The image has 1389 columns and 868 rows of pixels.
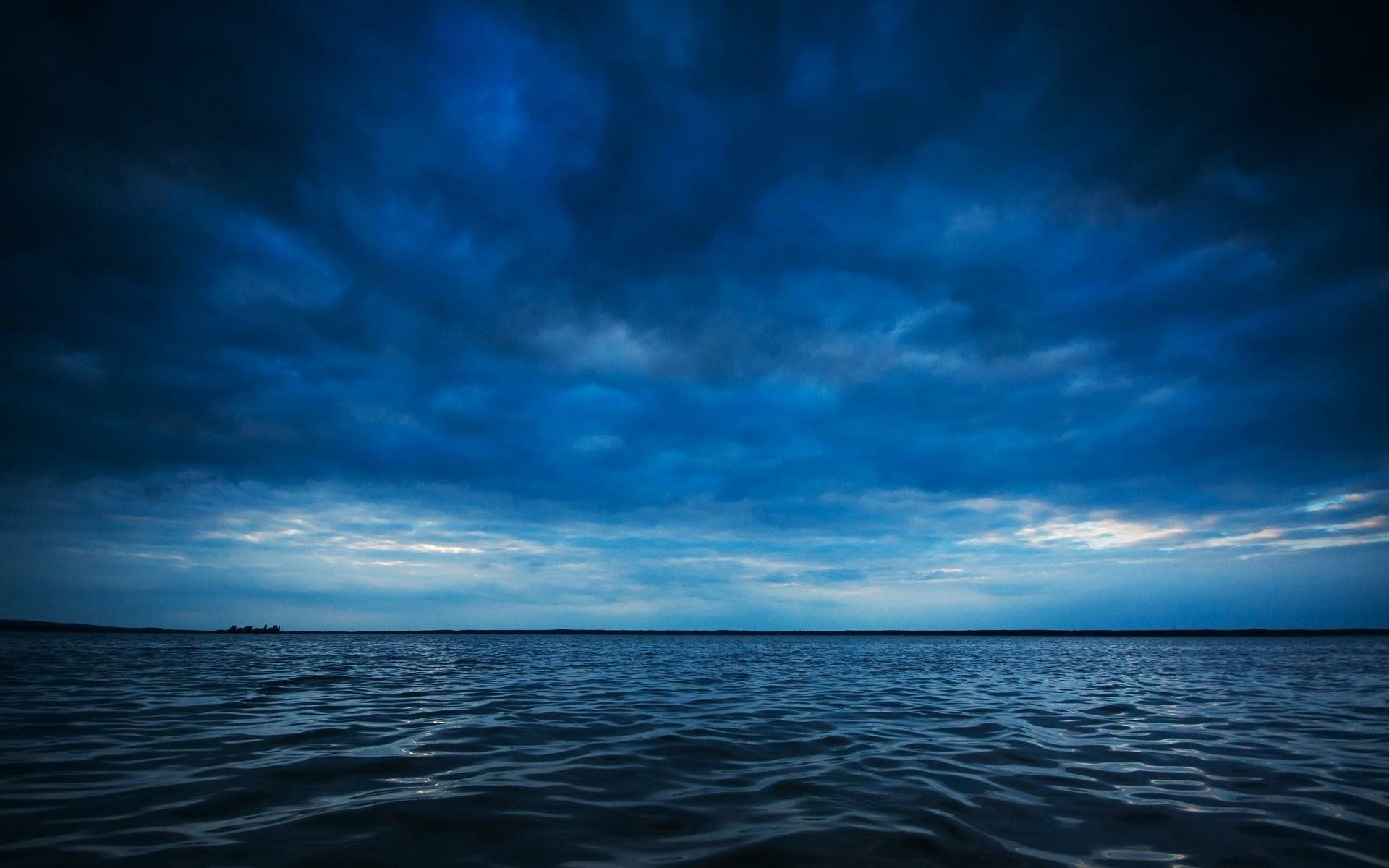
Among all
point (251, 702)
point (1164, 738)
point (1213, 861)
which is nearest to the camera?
point (1213, 861)

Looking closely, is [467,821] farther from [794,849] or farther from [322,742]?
[322,742]

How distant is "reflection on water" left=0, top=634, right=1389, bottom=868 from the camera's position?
17.8 ft

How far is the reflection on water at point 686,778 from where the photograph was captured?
542 centimetres

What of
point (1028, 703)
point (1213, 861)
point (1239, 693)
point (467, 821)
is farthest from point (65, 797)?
point (1239, 693)

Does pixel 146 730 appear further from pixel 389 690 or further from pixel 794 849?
pixel 794 849

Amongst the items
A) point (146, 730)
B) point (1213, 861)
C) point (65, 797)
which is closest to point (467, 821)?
point (65, 797)

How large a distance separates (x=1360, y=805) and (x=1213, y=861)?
3.40m

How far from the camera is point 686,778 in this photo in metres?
7.96

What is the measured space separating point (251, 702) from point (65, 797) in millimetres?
9380

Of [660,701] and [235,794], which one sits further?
[660,701]

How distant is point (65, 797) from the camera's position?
665 cm

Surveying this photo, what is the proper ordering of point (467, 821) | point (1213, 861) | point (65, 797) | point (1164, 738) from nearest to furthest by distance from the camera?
point (1213, 861) → point (467, 821) → point (65, 797) → point (1164, 738)

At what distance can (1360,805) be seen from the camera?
6.77 metres

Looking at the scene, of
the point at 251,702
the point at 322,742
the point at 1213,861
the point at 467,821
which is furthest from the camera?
the point at 251,702
